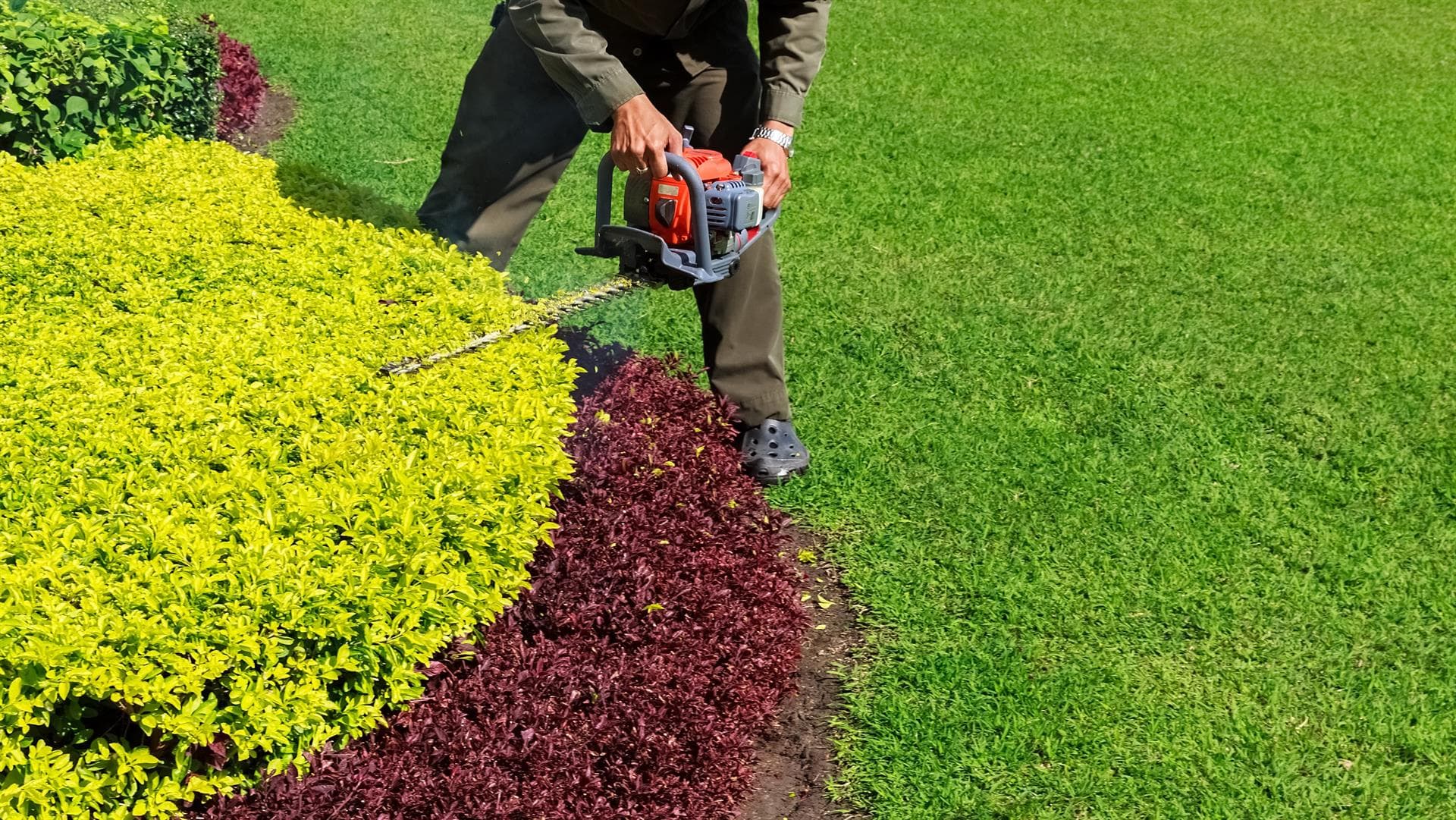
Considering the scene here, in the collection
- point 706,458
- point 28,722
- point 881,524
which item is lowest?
point 881,524

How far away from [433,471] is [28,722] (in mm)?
880

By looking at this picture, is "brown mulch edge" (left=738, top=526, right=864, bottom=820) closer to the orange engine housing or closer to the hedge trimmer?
the hedge trimmer

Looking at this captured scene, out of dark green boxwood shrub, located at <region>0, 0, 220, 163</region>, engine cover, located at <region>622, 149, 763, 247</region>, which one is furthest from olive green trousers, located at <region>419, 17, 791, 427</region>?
dark green boxwood shrub, located at <region>0, 0, 220, 163</region>

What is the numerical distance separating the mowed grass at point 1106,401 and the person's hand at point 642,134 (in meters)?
1.35

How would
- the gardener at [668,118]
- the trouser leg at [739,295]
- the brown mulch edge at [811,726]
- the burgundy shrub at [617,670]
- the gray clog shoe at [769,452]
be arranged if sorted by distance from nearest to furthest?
1. the burgundy shrub at [617,670]
2. the brown mulch edge at [811,726]
3. the gardener at [668,118]
4. the trouser leg at [739,295]
5. the gray clog shoe at [769,452]

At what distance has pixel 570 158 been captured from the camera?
3.91 meters

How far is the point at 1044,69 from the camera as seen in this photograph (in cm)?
939

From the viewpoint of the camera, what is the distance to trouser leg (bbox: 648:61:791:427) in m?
3.83

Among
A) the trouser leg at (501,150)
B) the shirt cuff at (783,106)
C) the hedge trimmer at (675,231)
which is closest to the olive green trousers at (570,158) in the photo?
the trouser leg at (501,150)

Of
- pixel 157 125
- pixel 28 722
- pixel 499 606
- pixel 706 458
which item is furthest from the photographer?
pixel 157 125

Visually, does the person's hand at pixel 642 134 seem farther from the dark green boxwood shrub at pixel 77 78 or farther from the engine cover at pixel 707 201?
the dark green boxwood shrub at pixel 77 78

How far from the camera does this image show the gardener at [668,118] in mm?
3316

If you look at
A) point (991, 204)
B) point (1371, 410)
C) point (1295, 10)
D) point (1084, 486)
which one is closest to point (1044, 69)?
point (991, 204)

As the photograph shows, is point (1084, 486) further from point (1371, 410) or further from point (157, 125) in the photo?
point (157, 125)
